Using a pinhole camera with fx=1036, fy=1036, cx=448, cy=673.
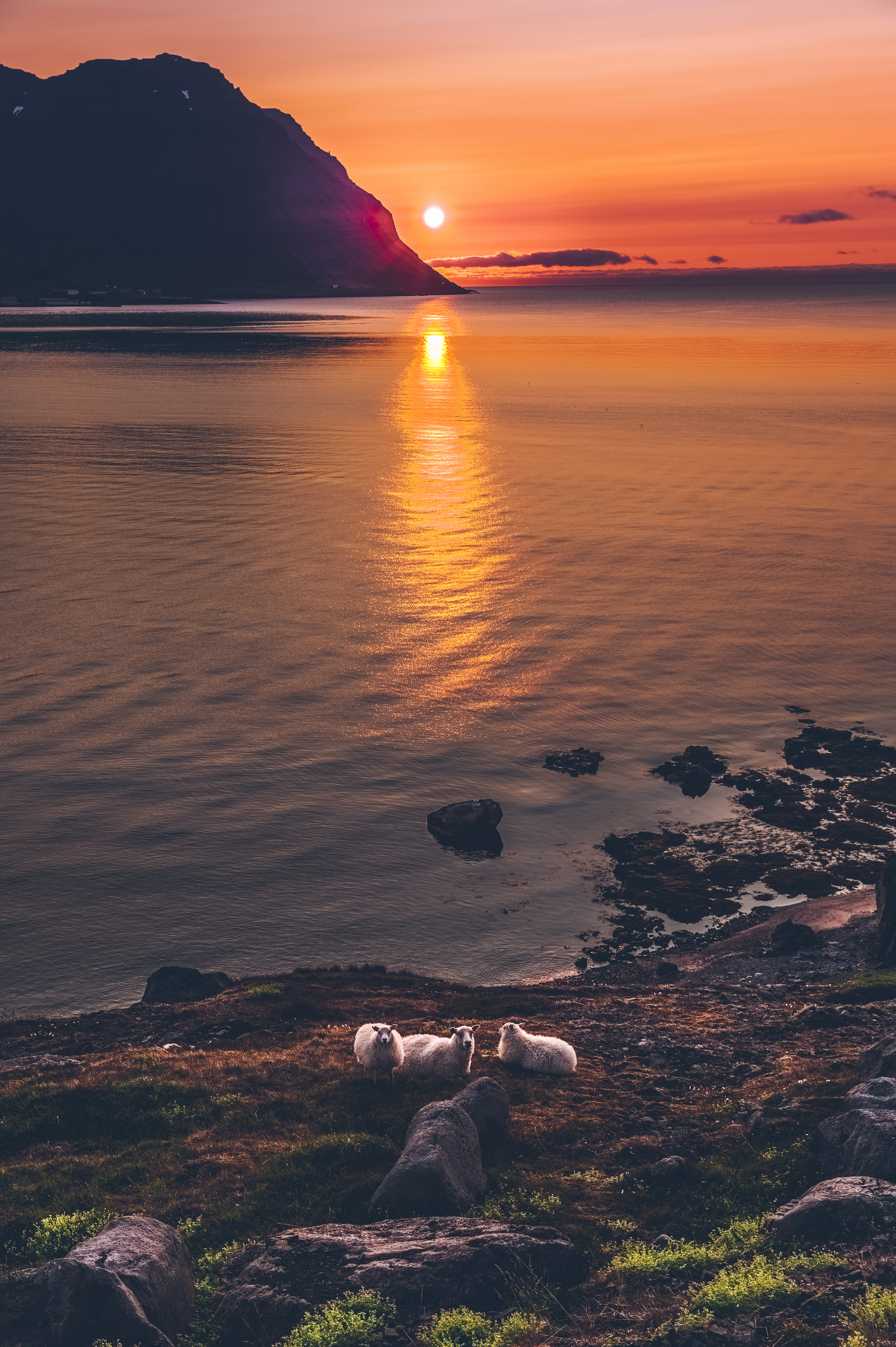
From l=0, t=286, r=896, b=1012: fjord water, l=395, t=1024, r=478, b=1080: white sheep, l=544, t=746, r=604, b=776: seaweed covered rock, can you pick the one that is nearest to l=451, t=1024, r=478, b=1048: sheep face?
l=395, t=1024, r=478, b=1080: white sheep

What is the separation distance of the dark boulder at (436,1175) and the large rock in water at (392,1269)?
479 millimetres

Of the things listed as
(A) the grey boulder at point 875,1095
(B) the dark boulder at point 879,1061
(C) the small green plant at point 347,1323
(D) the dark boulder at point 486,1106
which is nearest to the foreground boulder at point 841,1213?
(A) the grey boulder at point 875,1095

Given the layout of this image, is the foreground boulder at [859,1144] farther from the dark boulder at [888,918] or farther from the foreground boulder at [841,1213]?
the dark boulder at [888,918]

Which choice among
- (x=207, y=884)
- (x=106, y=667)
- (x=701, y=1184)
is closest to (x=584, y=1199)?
(x=701, y=1184)

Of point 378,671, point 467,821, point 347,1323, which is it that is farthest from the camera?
point 378,671

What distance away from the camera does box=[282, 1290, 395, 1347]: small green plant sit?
1101 centimetres

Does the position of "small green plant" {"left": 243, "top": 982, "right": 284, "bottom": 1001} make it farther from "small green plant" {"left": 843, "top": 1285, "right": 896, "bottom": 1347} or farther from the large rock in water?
"small green plant" {"left": 843, "top": 1285, "right": 896, "bottom": 1347}

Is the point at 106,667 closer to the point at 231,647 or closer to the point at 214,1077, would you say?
the point at 231,647

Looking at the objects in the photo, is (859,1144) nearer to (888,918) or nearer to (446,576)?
(888,918)

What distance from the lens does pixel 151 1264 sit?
11.6 metres

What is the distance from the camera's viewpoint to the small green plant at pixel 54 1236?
12852mm

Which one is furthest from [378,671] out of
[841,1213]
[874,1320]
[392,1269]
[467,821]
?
[874,1320]

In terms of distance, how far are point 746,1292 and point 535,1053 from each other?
664cm

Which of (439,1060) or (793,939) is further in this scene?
(793,939)
